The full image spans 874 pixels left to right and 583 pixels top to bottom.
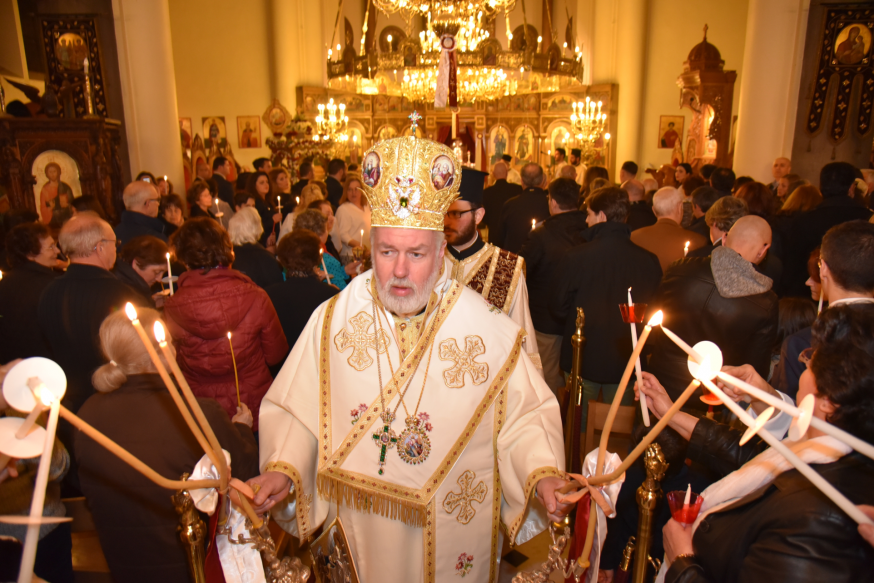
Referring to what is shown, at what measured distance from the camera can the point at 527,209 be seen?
655 centimetres

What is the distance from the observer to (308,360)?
224 centimetres

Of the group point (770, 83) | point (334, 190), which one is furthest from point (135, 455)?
point (770, 83)

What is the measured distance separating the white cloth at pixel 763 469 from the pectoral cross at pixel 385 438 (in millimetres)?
1011

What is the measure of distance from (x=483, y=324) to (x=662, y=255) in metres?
3.01

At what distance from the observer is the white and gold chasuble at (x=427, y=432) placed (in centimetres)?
207

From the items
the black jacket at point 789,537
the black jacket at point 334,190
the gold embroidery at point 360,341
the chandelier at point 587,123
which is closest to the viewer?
the black jacket at point 789,537

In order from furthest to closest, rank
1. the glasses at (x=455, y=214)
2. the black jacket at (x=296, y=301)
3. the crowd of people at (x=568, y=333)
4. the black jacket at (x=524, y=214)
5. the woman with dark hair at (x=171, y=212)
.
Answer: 1. the black jacket at (x=524, y=214)
2. the woman with dark hair at (x=171, y=212)
3. the black jacket at (x=296, y=301)
4. the glasses at (x=455, y=214)
5. the crowd of people at (x=568, y=333)

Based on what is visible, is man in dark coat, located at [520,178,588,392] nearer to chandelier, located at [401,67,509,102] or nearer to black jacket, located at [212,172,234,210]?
chandelier, located at [401,67,509,102]

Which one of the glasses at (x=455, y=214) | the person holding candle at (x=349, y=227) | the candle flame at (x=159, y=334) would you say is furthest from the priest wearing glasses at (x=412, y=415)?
the person holding candle at (x=349, y=227)

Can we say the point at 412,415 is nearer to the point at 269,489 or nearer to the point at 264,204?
the point at 269,489

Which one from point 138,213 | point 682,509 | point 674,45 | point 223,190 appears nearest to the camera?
point 682,509

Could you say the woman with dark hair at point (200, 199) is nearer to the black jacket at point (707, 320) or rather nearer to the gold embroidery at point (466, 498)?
the black jacket at point (707, 320)

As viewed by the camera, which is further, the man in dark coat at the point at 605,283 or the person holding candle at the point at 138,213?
the person holding candle at the point at 138,213

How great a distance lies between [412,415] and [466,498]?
0.36m
